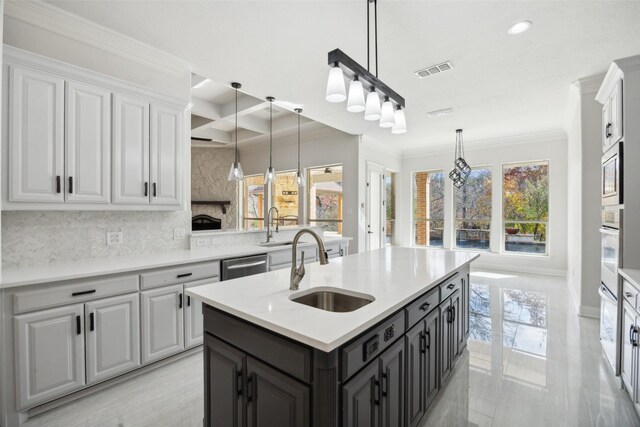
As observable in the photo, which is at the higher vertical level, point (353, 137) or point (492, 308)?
point (353, 137)

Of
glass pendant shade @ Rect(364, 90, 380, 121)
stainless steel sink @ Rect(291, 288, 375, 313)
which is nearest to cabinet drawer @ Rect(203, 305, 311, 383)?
stainless steel sink @ Rect(291, 288, 375, 313)

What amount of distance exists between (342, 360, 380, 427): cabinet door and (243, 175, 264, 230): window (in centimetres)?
647

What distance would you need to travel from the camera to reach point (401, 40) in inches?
106

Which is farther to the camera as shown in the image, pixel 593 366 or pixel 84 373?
pixel 593 366

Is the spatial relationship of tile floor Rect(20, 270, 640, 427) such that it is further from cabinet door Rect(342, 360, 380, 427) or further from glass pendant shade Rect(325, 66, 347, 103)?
glass pendant shade Rect(325, 66, 347, 103)

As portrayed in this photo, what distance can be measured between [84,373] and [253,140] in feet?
19.7

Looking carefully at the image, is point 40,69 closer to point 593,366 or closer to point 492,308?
point 593,366

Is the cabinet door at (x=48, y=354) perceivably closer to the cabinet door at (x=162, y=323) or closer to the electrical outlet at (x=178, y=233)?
the cabinet door at (x=162, y=323)

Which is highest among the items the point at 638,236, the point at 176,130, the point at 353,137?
the point at 353,137

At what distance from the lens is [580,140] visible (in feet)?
12.4

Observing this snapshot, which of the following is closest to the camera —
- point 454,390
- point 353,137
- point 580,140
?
point 454,390

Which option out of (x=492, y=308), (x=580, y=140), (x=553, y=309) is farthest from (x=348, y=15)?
(x=553, y=309)

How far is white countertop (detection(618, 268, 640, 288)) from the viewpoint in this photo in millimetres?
1855

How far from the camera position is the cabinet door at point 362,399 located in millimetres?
1147
